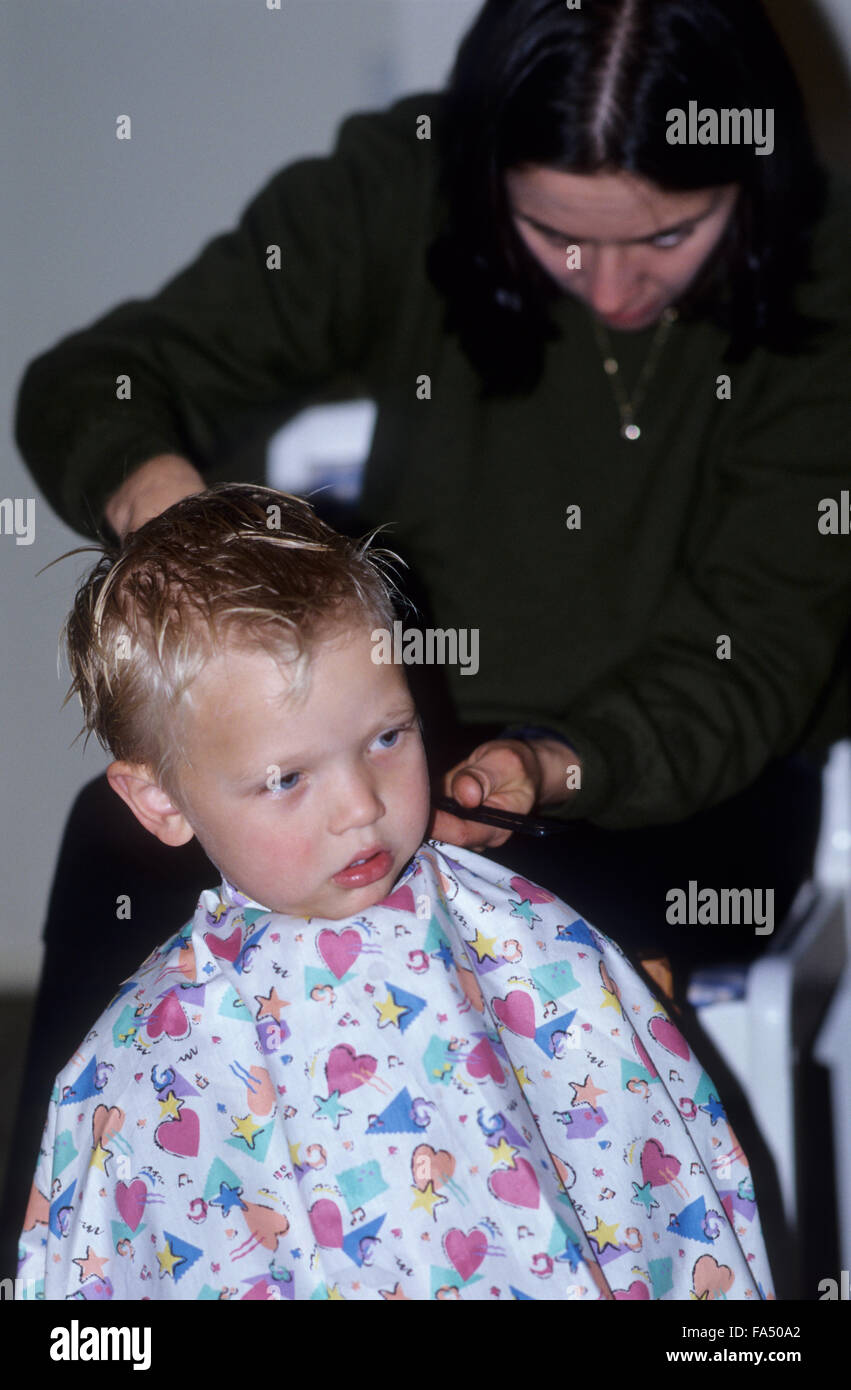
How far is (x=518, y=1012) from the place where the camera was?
2.99 ft

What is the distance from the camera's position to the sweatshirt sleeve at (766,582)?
4.08 feet

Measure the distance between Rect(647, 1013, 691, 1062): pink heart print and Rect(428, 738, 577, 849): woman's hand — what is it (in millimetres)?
194

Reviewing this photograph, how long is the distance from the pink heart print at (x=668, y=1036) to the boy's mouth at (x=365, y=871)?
268 mm

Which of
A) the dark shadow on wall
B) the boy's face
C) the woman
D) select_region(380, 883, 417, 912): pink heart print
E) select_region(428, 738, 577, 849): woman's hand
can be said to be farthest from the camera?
the dark shadow on wall

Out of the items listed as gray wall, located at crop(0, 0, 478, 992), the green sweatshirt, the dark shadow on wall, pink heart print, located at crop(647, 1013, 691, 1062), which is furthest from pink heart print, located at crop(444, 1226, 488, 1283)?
the dark shadow on wall

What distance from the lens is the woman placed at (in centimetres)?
113

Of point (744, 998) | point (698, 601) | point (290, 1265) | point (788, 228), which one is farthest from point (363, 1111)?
point (788, 228)

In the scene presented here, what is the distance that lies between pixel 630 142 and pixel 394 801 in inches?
24.3

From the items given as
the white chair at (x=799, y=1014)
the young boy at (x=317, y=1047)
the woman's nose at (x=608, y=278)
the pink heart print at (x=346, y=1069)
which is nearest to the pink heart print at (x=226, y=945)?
the young boy at (x=317, y=1047)

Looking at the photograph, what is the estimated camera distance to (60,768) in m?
1.71

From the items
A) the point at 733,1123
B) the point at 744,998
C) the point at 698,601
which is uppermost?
the point at 698,601

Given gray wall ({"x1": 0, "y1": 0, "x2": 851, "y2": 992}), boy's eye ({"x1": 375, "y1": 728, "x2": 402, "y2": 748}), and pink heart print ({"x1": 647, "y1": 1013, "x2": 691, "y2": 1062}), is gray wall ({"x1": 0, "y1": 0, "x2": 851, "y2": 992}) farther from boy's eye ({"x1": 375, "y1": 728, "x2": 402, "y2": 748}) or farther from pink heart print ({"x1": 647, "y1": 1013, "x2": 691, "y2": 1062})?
pink heart print ({"x1": 647, "y1": 1013, "x2": 691, "y2": 1062})

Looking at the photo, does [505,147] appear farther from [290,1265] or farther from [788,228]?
[290,1265]

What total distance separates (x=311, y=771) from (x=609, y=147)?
2.04 ft
